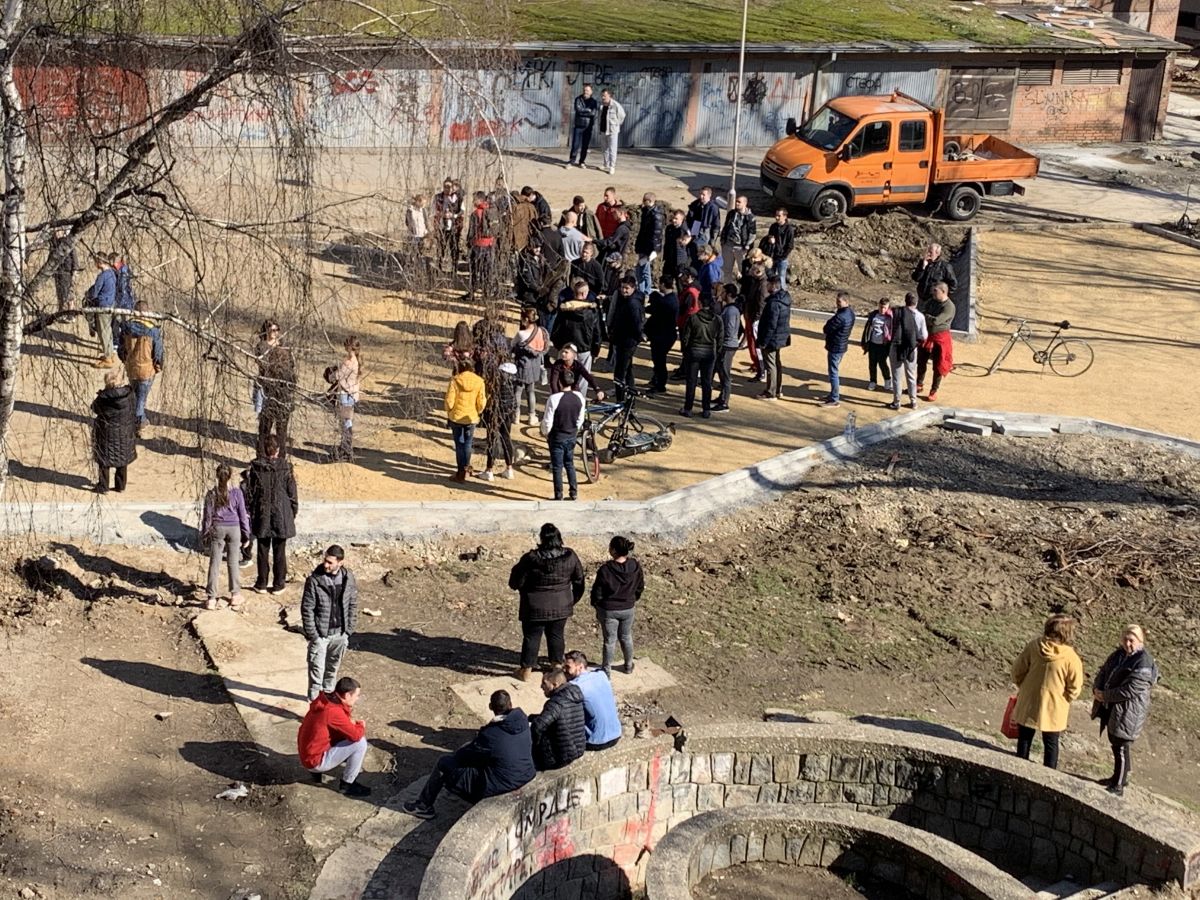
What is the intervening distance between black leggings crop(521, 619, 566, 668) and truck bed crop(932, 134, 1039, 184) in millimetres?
18414

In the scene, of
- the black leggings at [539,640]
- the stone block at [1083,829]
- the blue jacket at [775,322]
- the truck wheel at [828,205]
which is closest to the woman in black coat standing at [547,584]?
the black leggings at [539,640]

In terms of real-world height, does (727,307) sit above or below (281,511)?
above

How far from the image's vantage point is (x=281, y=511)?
14.5 meters

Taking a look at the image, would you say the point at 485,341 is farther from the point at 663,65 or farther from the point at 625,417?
the point at 663,65

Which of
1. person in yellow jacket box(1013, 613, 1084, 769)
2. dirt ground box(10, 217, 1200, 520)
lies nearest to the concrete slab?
dirt ground box(10, 217, 1200, 520)

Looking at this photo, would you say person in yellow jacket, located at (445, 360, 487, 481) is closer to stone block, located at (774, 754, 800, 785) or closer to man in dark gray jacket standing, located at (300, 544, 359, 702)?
man in dark gray jacket standing, located at (300, 544, 359, 702)

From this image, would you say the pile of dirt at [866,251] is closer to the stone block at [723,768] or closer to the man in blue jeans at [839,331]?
the man in blue jeans at [839,331]

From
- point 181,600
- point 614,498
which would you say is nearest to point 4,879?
point 181,600

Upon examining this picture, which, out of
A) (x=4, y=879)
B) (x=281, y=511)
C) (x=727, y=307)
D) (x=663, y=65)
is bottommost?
(x=4, y=879)

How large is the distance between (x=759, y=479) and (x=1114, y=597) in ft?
13.6

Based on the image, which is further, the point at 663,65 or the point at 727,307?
the point at 663,65

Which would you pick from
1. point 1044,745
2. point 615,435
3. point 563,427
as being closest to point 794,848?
point 1044,745

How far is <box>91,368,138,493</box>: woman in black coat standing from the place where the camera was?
15.4 meters

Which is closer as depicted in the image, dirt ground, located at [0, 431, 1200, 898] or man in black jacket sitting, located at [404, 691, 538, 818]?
man in black jacket sitting, located at [404, 691, 538, 818]
